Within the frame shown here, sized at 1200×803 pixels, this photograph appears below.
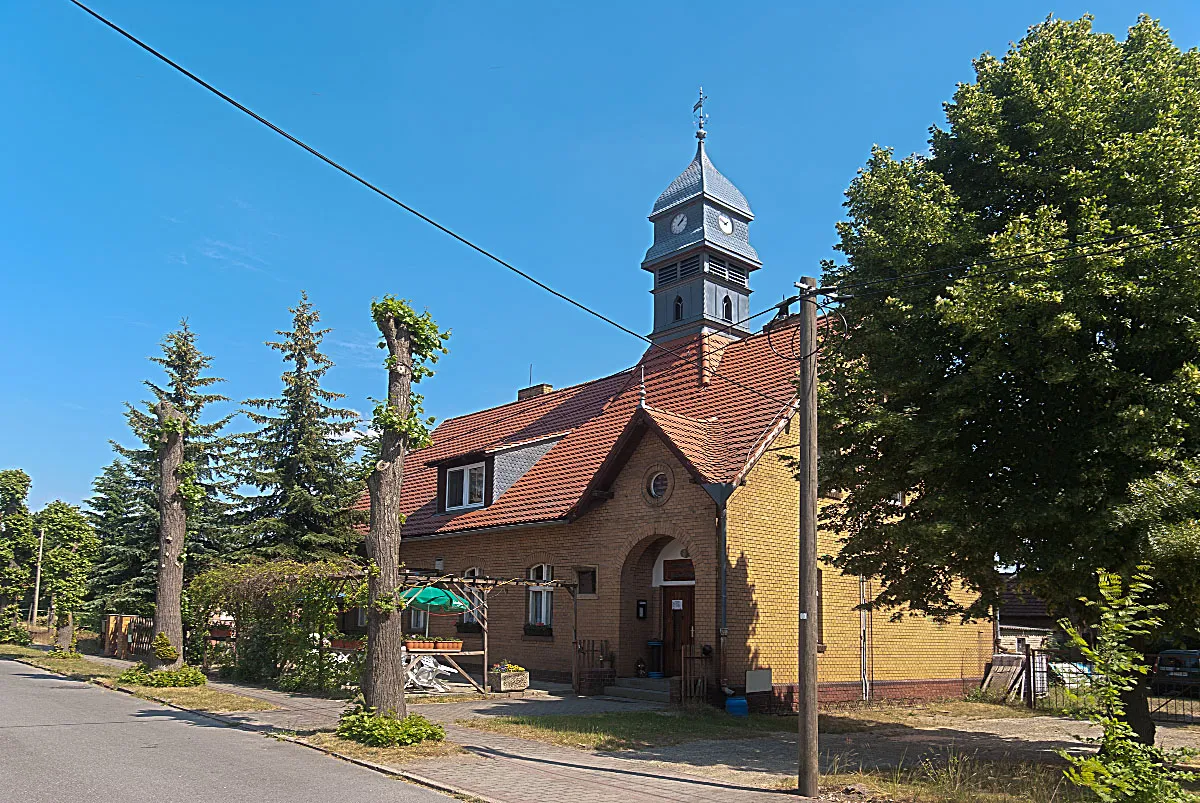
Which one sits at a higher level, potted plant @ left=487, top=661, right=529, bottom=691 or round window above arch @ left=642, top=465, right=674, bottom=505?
round window above arch @ left=642, top=465, right=674, bottom=505

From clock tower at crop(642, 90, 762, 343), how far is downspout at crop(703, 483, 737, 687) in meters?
9.55

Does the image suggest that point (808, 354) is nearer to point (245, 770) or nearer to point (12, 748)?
point (245, 770)

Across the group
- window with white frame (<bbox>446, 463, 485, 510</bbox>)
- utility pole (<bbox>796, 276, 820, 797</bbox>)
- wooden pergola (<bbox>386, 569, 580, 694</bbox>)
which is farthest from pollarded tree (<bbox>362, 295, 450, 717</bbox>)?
window with white frame (<bbox>446, 463, 485, 510</bbox>)

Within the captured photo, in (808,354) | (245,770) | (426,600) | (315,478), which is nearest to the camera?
(245,770)

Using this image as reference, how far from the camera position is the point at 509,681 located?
21.3 metres

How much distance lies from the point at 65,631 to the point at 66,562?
255 cm

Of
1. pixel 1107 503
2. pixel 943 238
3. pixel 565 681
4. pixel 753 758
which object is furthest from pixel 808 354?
pixel 565 681

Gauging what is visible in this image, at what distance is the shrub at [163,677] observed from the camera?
70.5ft

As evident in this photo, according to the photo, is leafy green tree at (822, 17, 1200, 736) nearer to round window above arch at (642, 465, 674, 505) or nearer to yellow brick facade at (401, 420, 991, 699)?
yellow brick facade at (401, 420, 991, 699)

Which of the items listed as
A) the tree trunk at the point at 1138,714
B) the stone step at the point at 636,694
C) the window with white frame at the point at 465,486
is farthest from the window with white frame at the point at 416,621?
the tree trunk at the point at 1138,714

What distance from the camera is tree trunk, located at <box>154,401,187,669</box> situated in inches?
896

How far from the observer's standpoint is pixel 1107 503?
11.9 m

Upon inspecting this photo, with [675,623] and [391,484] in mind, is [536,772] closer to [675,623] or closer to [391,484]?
[391,484]

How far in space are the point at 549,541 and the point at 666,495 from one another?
4.51 m
